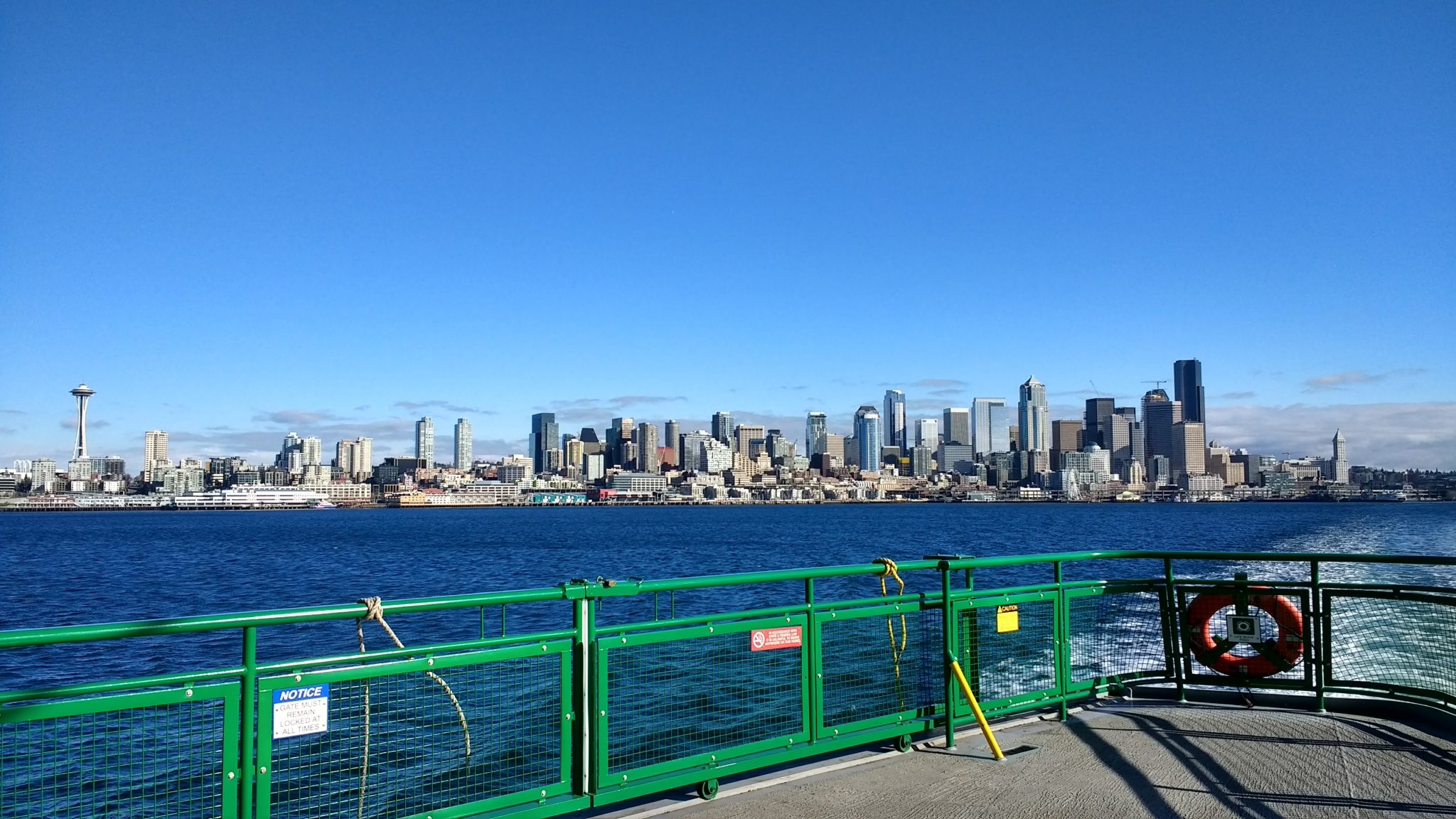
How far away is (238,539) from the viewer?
104500mm

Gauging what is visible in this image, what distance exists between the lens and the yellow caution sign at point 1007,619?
8438 mm

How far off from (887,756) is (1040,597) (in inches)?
78.6

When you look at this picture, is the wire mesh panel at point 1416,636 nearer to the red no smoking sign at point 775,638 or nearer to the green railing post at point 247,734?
the red no smoking sign at point 775,638

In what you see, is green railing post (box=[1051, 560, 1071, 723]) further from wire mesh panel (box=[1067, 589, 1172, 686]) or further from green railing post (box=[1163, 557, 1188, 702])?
green railing post (box=[1163, 557, 1188, 702])

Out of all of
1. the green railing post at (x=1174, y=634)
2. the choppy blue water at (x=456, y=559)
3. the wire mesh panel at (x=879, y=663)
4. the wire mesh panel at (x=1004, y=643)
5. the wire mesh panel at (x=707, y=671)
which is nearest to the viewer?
the wire mesh panel at (x=707, y=671)

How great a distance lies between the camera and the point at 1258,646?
366 inches

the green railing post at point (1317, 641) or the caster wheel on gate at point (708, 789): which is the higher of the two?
the green railing post at point (1317, 641)

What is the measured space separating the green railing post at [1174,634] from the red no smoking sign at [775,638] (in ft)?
13.2

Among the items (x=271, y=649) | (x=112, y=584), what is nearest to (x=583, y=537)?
(x=112, y=584)

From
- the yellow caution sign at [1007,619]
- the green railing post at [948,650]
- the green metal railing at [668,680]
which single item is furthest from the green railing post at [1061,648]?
the green railing post at [948,650]

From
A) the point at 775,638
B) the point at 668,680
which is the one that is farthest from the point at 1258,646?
the point at 668,680

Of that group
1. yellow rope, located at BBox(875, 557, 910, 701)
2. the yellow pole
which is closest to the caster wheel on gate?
yellow rope, located at BBox(875, 557, 910, 701)

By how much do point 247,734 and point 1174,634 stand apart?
7645 millimetres

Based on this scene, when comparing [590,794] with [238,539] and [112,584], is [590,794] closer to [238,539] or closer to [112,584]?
[112,584]
